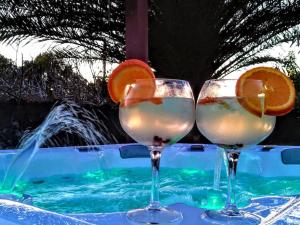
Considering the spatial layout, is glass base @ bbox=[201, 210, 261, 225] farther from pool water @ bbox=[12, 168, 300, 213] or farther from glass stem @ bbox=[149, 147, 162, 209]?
pool water @ bbox=[12, 168, 300, 213]

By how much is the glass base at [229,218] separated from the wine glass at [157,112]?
9 cm

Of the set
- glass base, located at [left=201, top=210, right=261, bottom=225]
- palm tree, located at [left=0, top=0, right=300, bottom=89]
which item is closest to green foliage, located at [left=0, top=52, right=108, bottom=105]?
palm tree, located at [left=0, top=0, right=300, bottom=89]

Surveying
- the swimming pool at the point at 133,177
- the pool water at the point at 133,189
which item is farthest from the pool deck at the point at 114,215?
the swimming pool at the point at 133,177

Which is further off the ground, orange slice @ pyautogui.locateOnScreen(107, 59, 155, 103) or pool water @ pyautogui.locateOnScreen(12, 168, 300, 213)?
orange slice @ pyautogui.locateOnScreen(107, 59, 155, 103)

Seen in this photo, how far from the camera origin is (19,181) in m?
3.53

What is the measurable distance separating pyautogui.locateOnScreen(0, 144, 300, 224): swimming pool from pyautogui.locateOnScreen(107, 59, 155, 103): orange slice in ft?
3.21

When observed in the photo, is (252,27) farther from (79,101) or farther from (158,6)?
(79,101)

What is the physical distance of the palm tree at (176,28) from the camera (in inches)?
275

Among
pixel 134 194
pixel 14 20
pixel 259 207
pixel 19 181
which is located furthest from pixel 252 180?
pixel 14 20

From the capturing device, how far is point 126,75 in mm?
1385

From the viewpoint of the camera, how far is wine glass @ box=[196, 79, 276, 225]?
122cm

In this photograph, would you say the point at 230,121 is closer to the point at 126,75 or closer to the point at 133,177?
the point at 126,75

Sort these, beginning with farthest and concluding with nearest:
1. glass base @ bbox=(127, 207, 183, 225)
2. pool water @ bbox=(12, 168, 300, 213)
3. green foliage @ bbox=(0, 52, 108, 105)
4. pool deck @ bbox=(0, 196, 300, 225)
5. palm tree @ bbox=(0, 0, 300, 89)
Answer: green foliage @ bbox=(0, 52, 108, 105) < palm tree @ bbox=(0, 0, 300, 89) < pool water @ bbox=(12, 168, 300, 213) < glass base @ bbox=(127, 207, 183, 225) < pool deck @ bbox=(0, 196, 300, 225)

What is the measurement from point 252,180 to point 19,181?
1694 millimetres
